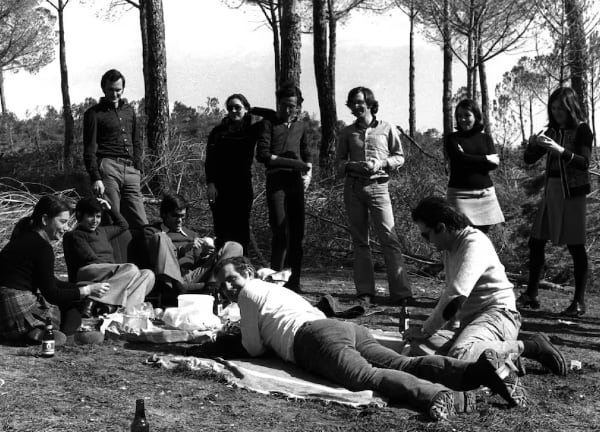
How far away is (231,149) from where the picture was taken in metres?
7.54

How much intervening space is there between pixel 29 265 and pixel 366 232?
3.06 m

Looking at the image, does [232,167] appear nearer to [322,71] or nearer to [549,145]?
[549,145]

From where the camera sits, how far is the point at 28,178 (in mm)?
18922

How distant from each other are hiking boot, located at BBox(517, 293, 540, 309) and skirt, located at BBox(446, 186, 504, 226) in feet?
2.38

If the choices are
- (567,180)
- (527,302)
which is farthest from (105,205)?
(567,180)

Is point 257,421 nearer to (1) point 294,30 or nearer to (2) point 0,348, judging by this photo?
(2) point 0,348

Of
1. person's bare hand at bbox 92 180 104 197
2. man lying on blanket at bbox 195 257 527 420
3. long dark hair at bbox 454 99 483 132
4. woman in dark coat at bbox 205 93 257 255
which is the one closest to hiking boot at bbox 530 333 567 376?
man lying on blanket at bbox 195 257 527 420

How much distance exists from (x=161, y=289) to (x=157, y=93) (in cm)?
723

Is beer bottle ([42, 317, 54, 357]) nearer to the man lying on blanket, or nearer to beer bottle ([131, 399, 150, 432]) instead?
the man lying on blanket

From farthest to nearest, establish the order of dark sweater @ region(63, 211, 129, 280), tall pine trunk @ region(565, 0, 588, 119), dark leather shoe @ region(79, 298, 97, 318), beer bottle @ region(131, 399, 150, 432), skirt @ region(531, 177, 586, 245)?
tall pine trunk @ region(565, 0, 588, 119)
skirt @ region(531, 177, 586, 245)
dark sweater @ region(63, 211, 129, 280)
dark leather shoe @ region(79, 298, 97, 318)
beer bottle @ region(131, 399, 150, 432)

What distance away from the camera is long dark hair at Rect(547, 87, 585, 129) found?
6801 mm

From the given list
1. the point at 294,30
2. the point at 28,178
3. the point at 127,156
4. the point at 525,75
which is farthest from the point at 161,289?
the point at 525,75

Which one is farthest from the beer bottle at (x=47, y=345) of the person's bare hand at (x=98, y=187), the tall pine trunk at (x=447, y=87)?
the tall pine trunk at (x=447, y=87)

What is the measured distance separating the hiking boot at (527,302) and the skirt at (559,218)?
0.60m
